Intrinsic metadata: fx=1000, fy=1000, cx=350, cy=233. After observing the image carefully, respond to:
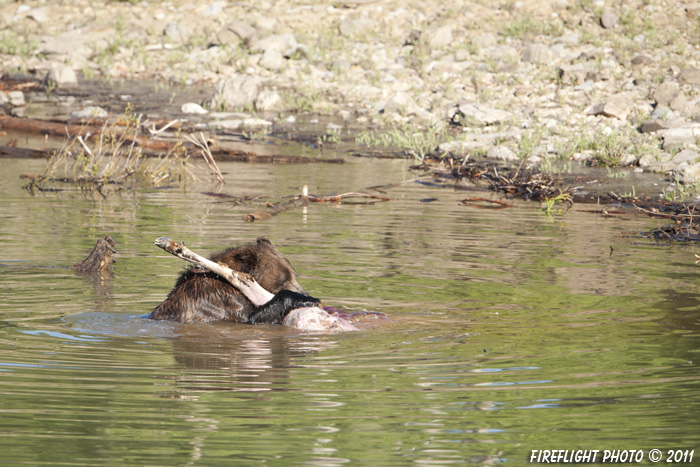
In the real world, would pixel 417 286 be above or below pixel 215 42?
below

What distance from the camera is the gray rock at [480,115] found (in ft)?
61.1

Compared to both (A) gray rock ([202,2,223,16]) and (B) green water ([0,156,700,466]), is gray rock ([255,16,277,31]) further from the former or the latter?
(B) green water ([0,156,700,466])

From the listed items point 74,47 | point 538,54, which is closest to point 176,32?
point 74,47

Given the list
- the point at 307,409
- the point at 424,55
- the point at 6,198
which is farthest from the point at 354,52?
the point at 307,409

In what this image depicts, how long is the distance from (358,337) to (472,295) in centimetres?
163

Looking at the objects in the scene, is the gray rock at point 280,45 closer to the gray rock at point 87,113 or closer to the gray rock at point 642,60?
the gray rock at point 87,113

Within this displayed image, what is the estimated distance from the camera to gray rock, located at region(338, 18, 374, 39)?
1004 inches

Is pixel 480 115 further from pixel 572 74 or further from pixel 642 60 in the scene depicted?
pixel 642 60

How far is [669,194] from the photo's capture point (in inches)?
503

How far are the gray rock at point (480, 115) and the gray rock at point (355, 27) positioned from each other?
276 inches

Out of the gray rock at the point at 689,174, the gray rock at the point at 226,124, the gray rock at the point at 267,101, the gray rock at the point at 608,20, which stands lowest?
the gray rock at the point at 689,174

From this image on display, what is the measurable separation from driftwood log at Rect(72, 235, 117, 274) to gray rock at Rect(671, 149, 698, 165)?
30.6 feet

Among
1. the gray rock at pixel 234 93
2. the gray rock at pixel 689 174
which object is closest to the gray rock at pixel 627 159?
the gray rock at pixel 689 174

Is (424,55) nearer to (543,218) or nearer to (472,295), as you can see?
(543,218)
